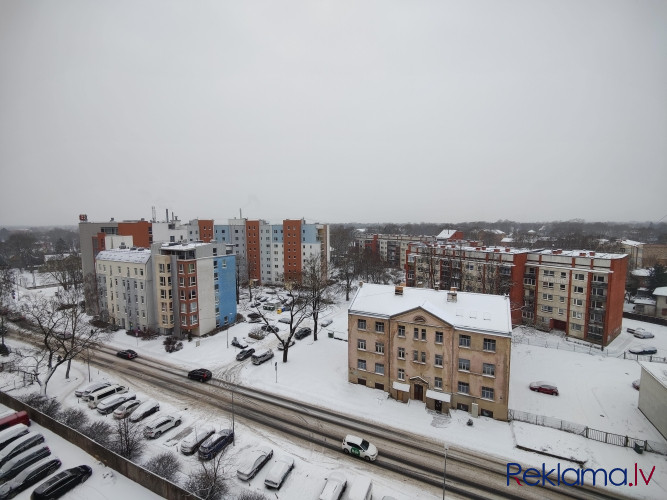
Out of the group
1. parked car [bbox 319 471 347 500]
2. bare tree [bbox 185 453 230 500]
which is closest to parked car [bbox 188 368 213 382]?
bare tree [bbox 185 453 230 500]

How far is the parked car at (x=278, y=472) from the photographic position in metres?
20.6

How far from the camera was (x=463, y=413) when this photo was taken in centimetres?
2930

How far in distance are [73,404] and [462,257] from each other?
60.2 m

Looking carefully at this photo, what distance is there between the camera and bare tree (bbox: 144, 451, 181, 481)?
846 inches

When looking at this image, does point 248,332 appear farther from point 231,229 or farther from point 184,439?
point 231,229

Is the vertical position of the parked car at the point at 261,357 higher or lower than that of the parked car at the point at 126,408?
lower

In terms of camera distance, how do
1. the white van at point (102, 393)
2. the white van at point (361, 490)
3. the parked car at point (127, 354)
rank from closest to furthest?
the white van at point (361, 490), the white van at point (102, 393), the parked car at point (127, 354)

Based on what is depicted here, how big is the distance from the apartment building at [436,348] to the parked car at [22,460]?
25.8 metres

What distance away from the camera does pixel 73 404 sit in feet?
102

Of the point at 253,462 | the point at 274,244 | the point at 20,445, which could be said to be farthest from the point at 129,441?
the point at 274,244

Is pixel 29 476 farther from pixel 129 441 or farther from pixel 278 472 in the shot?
pixel 278 472

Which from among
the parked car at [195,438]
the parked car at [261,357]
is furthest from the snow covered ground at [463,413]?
the parked car at [195,438]

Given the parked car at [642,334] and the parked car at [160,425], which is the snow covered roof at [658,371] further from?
the parked car at [160,425]

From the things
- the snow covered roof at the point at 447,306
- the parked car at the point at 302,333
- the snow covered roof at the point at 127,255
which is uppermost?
the snow covered roof at the point at 127,255
